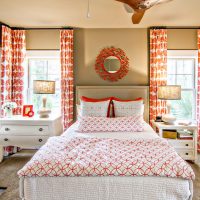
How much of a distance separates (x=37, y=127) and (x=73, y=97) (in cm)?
99

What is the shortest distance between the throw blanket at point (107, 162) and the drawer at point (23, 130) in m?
1.47

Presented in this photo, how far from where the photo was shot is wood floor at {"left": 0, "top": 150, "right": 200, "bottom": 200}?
2619 millimetres

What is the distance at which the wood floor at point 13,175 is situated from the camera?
8.59ft

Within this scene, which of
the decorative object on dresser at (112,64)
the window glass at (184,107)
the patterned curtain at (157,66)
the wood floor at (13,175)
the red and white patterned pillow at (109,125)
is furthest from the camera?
the window glass at (184,107)

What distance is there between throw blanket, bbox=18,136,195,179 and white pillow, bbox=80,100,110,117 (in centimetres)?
141

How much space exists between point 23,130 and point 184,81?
3302mm

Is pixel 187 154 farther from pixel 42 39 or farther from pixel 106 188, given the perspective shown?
pixel 42 39

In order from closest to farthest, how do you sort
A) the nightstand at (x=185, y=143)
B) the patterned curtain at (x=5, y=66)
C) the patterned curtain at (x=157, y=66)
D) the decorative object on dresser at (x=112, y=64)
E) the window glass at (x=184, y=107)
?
the nightstand at (x=185, y=143) → the patterned curtain at (x=5, y=66) → the patterned curtain at (x=157, y=66) → the decorative object on dresser at (x=112, y=64) → the window glass at (x=184, y=107)

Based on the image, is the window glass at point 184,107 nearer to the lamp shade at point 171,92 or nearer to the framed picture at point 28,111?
the lamp shade at point 171,92

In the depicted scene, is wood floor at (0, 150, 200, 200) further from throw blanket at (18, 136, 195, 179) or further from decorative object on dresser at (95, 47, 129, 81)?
decorative object on dresser at (95, 47, 129, 81)

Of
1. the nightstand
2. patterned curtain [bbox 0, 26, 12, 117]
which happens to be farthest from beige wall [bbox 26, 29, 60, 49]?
the nightstand

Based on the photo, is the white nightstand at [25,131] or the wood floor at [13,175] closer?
the wood floor at [13,175]

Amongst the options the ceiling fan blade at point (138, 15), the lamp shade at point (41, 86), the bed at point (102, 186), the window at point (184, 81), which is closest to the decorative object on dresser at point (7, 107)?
the lamp shade at point (41, 86)

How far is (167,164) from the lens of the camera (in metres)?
1.89
